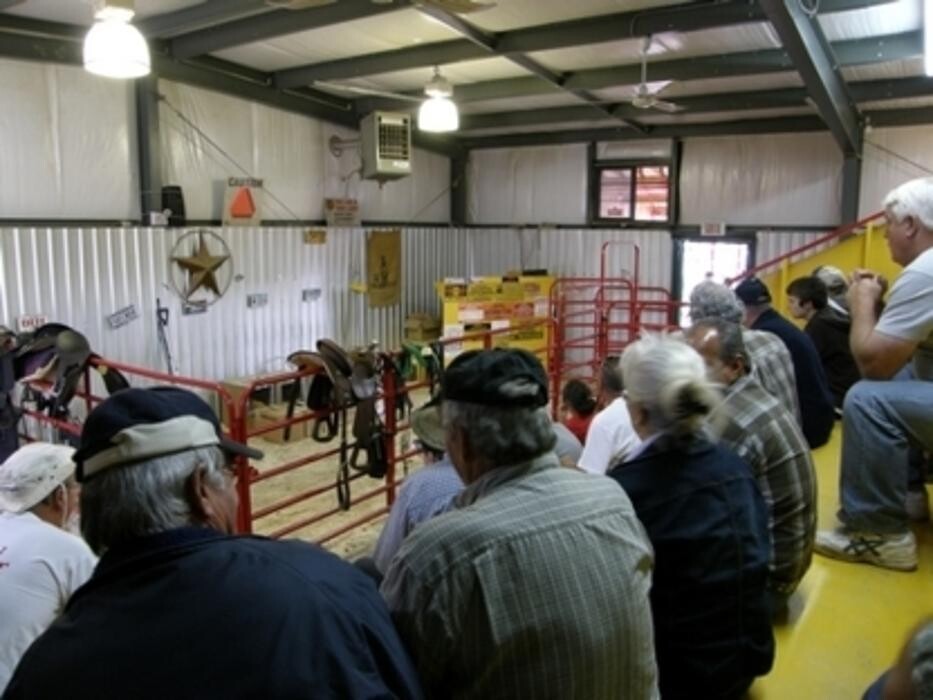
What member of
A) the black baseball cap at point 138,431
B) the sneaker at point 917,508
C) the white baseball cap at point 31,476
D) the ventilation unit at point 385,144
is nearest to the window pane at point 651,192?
the ventilation unit at point 385,144

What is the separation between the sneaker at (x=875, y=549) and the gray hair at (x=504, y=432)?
1.82 meters

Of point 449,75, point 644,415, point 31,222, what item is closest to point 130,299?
point 31,222

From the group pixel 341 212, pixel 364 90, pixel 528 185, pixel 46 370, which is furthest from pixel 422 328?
pixel 46 370

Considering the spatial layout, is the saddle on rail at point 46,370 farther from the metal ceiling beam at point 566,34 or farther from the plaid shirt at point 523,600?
the metal ceiling beam at point 566,34

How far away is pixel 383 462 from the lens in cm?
419

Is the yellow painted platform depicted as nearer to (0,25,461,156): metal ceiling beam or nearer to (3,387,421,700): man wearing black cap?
(3,387,421,700): man wearing black cap

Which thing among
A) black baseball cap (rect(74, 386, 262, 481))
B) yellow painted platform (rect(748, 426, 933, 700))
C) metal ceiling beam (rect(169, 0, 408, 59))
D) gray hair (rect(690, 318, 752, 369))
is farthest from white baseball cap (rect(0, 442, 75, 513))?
metal ceiling beam (rect(169, 0, 408, 59))

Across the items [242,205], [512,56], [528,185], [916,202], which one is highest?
[512,56]

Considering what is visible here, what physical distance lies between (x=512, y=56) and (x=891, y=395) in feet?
17.1

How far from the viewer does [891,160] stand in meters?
8.65

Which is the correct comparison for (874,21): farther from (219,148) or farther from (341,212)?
(219,148)

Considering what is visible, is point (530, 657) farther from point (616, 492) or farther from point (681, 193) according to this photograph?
point (681, 193)

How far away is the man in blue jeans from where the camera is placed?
2.32 metres

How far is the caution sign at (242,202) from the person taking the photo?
24.9 ft
